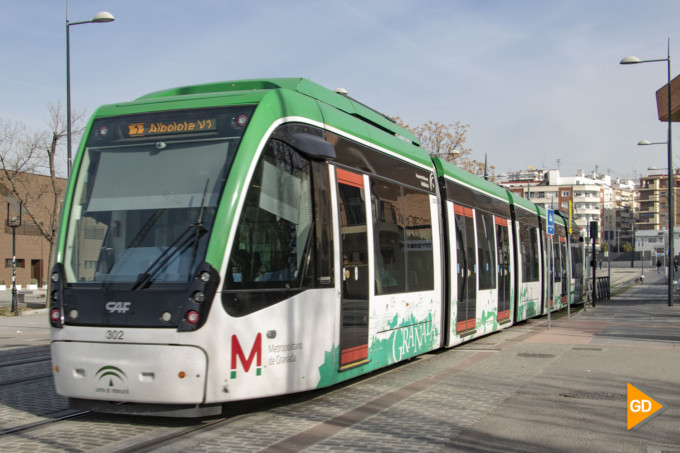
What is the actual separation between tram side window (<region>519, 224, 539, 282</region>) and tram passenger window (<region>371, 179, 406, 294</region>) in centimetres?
947

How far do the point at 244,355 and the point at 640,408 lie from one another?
401 cm

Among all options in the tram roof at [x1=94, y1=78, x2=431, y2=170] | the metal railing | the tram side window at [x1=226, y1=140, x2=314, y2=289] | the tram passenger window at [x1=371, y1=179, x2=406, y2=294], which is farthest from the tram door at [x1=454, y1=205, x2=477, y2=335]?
the metal railing

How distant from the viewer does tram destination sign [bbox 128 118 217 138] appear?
24.1ft

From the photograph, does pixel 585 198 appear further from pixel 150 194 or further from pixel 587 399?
pixel 150 194

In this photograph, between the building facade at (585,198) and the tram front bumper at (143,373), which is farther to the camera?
the building facade at (585,198)

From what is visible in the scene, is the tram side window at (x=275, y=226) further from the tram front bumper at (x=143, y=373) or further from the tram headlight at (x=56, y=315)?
the tram headlight at (x=56, y=315)

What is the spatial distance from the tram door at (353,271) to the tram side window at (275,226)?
757 millimetres

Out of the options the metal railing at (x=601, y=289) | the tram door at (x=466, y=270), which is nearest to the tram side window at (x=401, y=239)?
the tram door at (x=466, y=270)

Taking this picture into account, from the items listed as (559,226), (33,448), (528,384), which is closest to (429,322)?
(528,384)

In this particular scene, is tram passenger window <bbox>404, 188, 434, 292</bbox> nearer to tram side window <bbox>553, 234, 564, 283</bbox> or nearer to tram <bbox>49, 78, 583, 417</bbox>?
tram <bbox>49, 78, 583, 417</bbox>

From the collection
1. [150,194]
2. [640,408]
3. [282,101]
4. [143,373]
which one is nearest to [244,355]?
[143,373]

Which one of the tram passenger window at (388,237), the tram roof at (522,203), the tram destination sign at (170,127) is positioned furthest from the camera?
the tram roof at (522,203)

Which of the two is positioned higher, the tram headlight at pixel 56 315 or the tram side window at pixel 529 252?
the tram side window at pixel 529 252

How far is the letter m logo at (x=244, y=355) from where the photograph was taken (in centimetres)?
672
